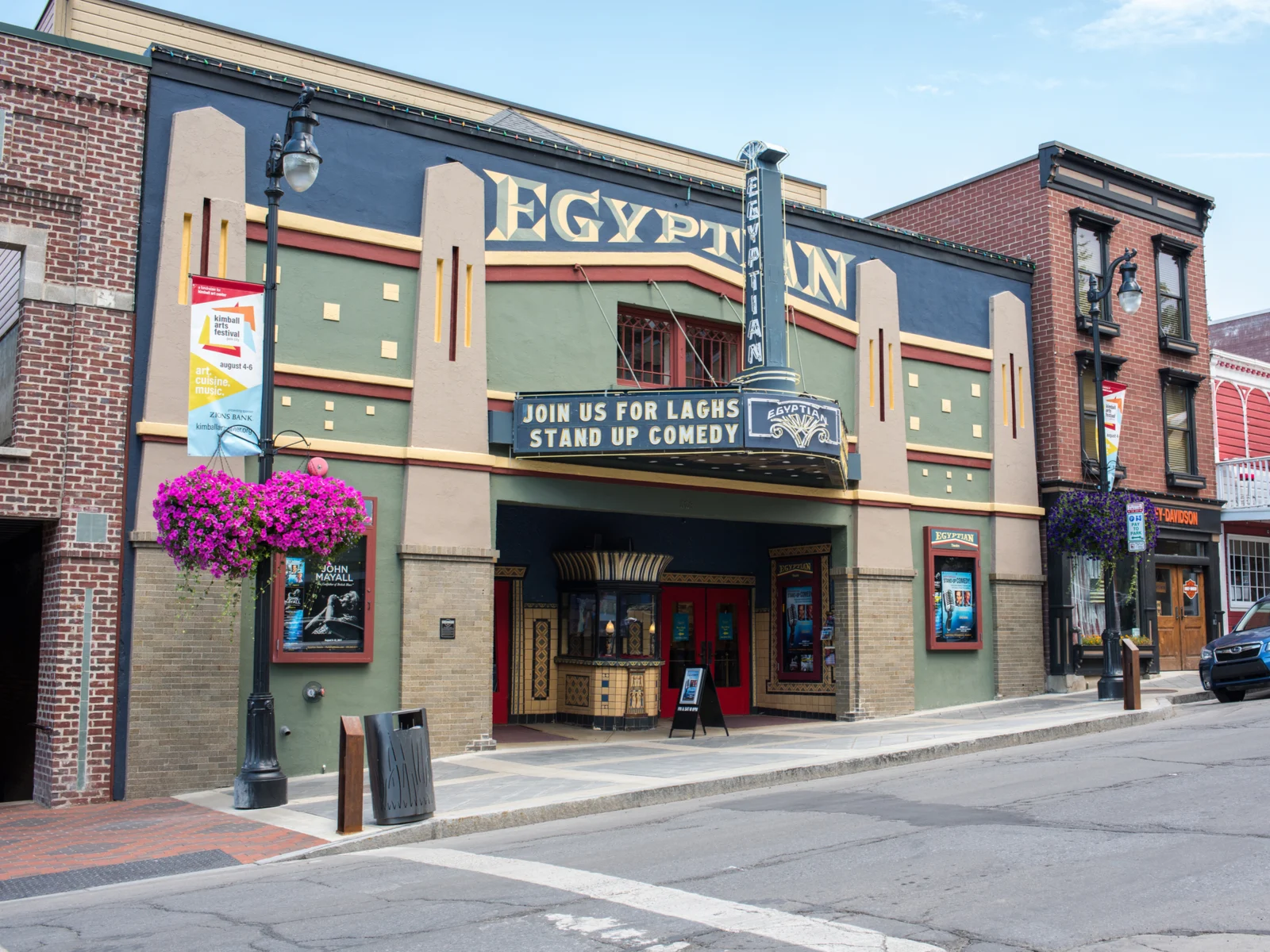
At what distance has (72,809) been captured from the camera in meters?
12.3

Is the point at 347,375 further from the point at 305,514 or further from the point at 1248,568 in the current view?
the point at 1248,568

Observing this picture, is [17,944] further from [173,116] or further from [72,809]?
[173,116]

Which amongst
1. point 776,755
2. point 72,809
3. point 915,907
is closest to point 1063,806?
point 915,907

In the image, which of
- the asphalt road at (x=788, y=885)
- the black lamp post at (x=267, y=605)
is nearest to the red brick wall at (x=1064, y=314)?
the asphalt road at (x=788, y=885)

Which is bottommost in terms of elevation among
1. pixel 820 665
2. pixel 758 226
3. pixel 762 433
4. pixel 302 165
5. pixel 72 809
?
Result: pixel 72 809

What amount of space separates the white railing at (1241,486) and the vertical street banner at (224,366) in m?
21.8

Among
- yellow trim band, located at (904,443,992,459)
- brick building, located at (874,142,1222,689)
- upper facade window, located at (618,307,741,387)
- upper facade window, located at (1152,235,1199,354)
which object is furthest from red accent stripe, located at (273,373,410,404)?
upper facade window, located at (1152,235,1199,354)

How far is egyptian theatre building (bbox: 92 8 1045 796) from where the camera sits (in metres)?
13.9

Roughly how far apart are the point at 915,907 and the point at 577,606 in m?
12.4

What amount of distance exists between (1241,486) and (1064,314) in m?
6.67

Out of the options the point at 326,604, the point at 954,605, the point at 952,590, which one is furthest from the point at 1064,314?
the point at 326,604

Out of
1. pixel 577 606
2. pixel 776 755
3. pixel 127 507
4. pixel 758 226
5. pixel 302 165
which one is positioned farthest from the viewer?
pixel 577 606

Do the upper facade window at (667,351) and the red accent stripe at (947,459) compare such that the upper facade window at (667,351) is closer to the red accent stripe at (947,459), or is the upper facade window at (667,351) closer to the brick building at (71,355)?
the red accent stripe at (947,459)

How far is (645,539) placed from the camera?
20.7 meters
